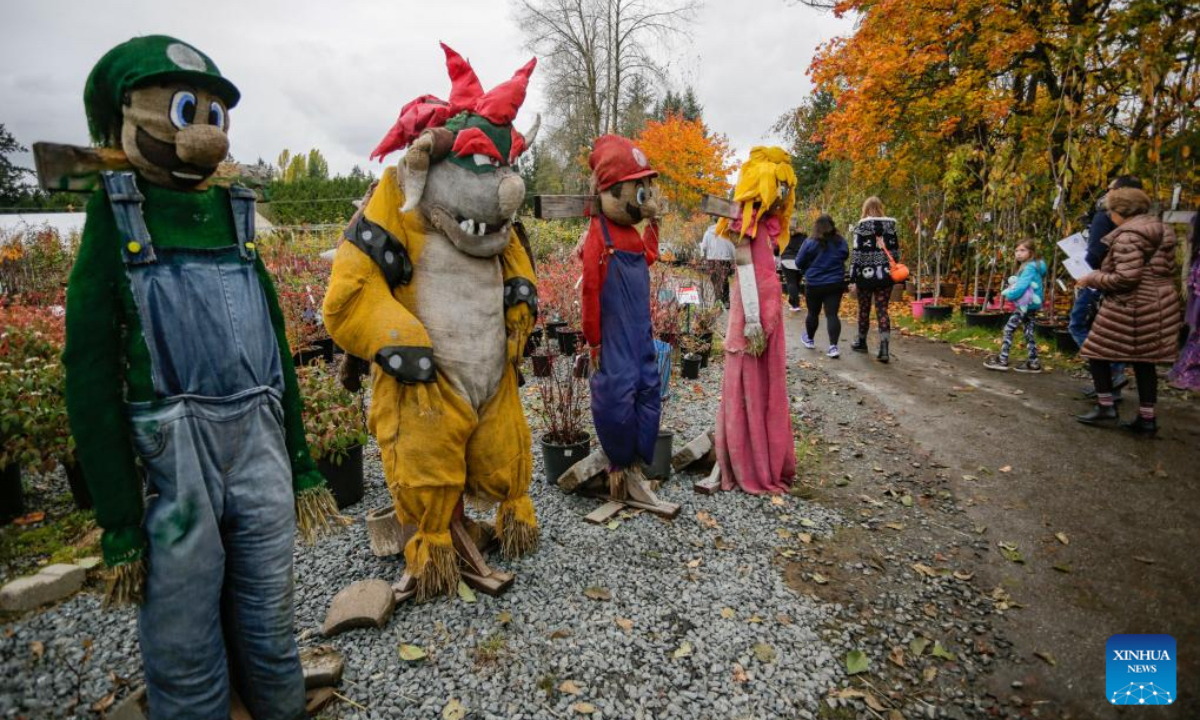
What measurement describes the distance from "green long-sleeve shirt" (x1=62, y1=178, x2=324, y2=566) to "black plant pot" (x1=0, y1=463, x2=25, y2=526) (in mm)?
2952

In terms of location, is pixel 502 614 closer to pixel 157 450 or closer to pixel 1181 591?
pixel 157 450

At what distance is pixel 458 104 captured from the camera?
274 centimetres

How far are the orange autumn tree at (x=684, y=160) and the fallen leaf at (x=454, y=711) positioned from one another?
2118cm

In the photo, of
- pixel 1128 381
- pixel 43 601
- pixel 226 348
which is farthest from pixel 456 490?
pixel 1128 381

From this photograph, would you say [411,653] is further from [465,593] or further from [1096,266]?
[1096,266]

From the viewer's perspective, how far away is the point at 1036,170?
28.7 feet

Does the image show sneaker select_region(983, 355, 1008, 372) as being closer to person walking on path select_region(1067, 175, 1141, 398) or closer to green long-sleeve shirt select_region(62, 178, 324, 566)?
person walking on path select_region(1067, 175, 1141, 398)

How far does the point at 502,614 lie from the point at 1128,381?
720cm

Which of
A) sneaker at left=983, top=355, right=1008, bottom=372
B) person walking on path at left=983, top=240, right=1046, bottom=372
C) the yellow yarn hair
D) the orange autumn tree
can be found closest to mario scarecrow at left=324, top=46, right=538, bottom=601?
the yellow yarn hair

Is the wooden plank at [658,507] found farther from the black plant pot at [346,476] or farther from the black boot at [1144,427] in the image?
the black boot at [1144,427]

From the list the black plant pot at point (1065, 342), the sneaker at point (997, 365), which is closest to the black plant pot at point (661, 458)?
the sneaker at point (997, 365)

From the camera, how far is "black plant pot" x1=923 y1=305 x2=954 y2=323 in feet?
34.0

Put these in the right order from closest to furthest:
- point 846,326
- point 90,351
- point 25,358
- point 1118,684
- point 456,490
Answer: point 90,351 → point 1118,684 → point 456,490 → point 25,358 → point 846,326

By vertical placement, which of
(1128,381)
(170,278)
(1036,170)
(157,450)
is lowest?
(1128,381)
